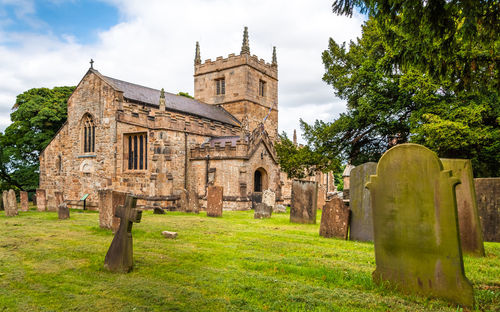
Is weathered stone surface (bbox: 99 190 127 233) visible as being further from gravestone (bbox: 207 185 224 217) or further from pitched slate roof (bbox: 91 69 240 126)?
pitched slate roof (bbox: 91 69 240 126)

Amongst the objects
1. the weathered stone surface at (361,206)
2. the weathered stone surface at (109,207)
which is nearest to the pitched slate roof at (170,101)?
the weathered stone surface at (109,207)

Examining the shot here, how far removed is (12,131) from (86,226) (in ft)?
73.2

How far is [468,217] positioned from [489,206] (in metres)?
2.08

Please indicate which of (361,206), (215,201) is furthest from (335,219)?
(215,201)

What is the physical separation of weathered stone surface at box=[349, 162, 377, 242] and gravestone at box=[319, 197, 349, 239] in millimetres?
164

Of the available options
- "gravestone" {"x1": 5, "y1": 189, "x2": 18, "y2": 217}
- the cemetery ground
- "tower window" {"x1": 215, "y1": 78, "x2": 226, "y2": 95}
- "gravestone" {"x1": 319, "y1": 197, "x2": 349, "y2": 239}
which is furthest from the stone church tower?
the cemetery ground

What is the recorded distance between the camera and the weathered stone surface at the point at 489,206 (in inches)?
328

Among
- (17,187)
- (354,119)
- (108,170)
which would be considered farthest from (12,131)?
(354,119)

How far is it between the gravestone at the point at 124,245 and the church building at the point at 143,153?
14395mm

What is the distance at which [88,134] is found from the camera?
22.2 metres

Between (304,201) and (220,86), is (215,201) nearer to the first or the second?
(304,201)

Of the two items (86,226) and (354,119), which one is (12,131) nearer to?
(86,226)

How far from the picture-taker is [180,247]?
7.48 metres

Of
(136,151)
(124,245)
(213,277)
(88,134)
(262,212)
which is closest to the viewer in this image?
(213,277)
